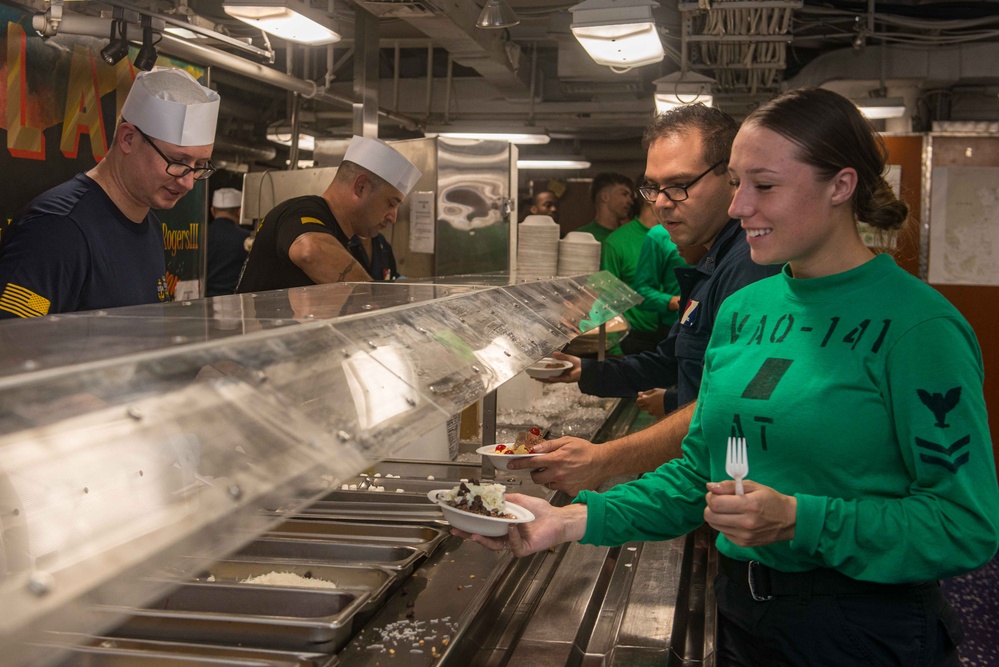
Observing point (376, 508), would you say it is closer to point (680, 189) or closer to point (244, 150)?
point (680, 189)

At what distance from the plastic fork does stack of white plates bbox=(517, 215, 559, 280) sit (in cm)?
375

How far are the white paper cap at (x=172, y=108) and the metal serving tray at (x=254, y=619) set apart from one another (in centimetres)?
143

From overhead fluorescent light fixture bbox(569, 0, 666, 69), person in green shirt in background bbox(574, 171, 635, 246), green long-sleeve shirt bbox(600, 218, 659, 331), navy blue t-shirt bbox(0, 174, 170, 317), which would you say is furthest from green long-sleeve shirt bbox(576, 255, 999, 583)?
person in green shirt in background bbox(574, 171, 635, 246)

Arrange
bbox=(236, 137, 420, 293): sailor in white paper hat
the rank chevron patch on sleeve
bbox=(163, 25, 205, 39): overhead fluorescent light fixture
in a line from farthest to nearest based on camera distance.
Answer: bbox=(163, 25, 205, 39): overhead fluorescent light fixture → bbox=(236, 137, 420, 293): sailor in white paper hat → the rank chevron patch on sleeve

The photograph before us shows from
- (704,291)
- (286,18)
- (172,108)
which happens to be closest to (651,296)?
(286,18)

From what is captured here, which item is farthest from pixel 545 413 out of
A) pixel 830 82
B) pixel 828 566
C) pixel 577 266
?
pixel 830 82

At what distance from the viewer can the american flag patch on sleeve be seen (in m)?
2.11

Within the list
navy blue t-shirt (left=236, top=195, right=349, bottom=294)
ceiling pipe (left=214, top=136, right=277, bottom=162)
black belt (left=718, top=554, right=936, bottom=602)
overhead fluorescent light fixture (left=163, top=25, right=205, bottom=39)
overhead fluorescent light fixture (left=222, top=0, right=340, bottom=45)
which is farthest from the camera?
ceiling pipe (left=214, top=136, right=277, bottom=162)

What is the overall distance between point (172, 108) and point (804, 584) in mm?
2099

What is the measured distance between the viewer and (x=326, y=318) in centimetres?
144

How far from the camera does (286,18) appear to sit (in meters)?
3.66

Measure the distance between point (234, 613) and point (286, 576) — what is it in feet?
0.48

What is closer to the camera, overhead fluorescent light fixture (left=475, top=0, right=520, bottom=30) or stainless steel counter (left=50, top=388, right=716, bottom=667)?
stainless steel counter (left=50, top=388, right=716, bottom=667)

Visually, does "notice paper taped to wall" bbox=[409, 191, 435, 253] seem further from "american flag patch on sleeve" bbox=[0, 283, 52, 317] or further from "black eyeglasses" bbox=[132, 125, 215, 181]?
"american flag patch on sleeve" bbox=[0, 283, 52, 317]
